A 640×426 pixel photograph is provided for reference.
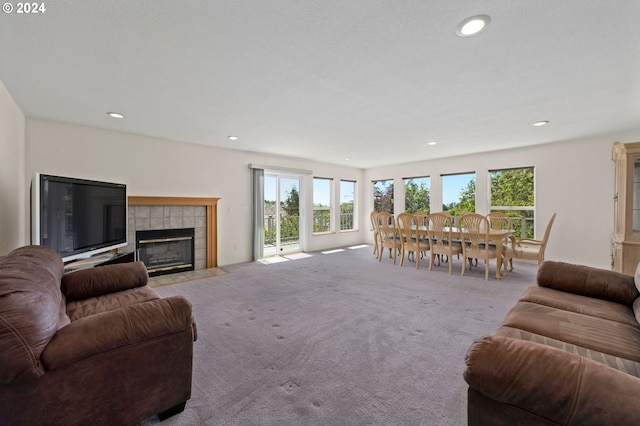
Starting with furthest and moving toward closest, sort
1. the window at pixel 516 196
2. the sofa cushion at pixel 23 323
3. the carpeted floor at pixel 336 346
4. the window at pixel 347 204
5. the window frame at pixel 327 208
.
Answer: the window at pixel 347 204, the window frame at pixel 327 208, the window at pixel 516 196, the carpeted floor at pixel 336 346, the sofa cushion at pixel 23 323

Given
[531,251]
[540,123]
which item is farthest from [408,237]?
[540,123]

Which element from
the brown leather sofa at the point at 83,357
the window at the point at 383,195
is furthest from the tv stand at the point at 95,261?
the window at the point at 383,195

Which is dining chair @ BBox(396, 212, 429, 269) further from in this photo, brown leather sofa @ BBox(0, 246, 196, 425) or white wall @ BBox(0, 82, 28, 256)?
white wall @ BBox(0, 82, 28, 256)

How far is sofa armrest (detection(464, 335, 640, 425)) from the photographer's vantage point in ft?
2.59

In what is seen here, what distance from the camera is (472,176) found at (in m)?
6.10

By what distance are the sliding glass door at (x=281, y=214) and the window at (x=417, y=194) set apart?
2945 mm

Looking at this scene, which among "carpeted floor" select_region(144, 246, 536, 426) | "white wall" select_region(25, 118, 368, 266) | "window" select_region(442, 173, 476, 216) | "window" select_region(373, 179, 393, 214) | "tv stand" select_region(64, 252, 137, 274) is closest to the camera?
"carpeted floor" select_region(144, 246, 536, 426)

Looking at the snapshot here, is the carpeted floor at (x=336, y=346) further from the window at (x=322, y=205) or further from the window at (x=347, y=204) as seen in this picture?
the window at (x=347, y=204)

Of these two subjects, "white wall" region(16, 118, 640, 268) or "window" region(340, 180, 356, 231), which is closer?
"white wall" region(16, 118, 640, 268)

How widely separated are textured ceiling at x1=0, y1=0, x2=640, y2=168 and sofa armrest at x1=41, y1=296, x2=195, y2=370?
1.70 m

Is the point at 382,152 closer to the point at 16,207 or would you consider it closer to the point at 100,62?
the point at 100,62

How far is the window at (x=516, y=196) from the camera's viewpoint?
210 inches

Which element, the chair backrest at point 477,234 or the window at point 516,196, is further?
the window at point 516,196

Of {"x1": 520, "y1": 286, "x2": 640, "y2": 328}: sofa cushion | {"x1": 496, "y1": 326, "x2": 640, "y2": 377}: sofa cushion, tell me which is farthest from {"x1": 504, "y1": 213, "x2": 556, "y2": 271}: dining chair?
{"x1": 496, "y1": 326, "x2": 640, "y2": 377}: sofa cushion
